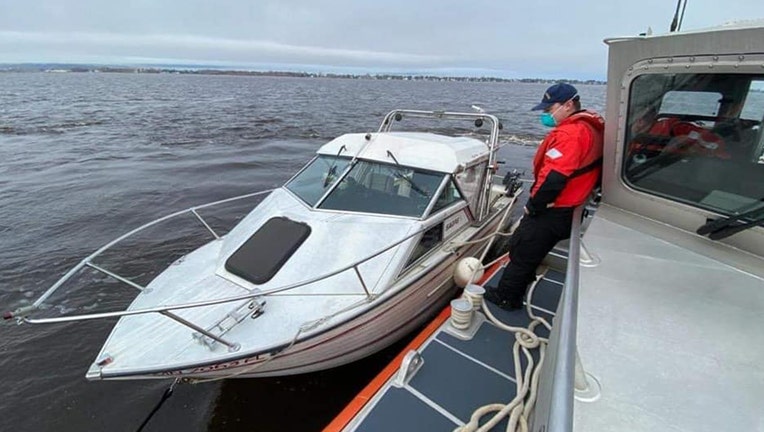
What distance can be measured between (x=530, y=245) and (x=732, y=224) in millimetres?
1347

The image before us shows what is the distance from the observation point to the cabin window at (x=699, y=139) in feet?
6.72

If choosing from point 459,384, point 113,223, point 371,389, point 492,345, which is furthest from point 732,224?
point 113,223

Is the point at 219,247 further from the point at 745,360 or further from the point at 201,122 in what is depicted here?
the point at 201,122

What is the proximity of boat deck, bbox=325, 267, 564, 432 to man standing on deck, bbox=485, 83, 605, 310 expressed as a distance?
47cm

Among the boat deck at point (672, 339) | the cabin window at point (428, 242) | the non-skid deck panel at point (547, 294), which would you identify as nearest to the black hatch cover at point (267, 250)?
the cabin window at point (428, 242)

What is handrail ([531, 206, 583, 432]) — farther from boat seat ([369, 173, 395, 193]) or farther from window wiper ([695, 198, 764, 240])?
boat seat ([369, 173, 395, 193])

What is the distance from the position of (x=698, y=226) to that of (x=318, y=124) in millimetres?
21445

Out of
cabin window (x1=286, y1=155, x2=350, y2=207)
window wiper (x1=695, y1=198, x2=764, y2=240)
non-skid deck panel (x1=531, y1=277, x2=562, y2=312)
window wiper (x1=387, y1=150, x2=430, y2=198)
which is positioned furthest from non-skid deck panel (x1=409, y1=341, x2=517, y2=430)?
Result: cabin window (x1=286, y1=155, x2=350, y2=207)

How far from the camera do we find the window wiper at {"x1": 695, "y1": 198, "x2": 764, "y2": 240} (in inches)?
77.1

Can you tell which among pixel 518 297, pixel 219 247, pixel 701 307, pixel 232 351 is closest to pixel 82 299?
pixel 219 247

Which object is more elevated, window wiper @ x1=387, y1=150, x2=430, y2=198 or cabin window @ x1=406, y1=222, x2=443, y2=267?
window wiper @ x1=387, y1=150, x2=430, y2=198

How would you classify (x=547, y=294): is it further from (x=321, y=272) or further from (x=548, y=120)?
(x=321, y=272)

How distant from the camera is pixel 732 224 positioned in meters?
2.04

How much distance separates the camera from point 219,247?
13.6 ft
